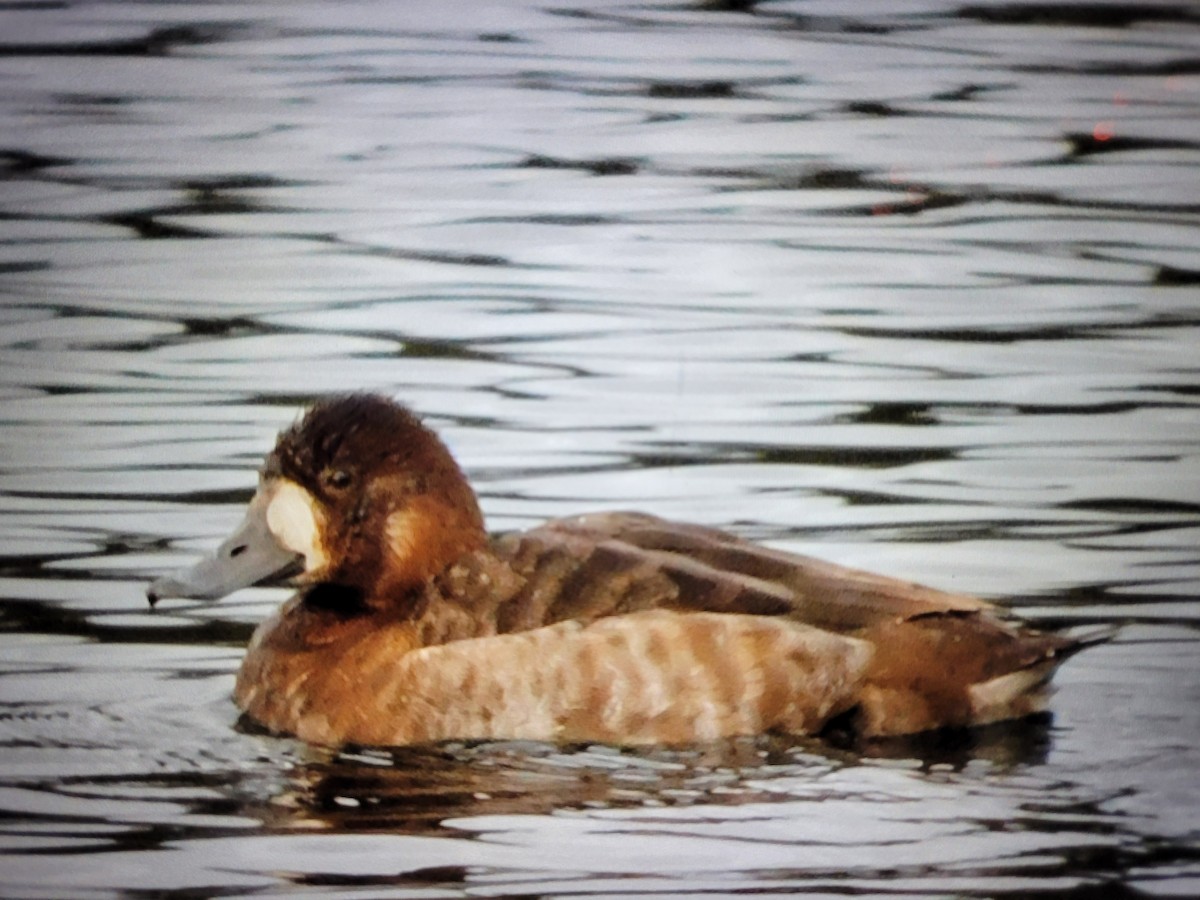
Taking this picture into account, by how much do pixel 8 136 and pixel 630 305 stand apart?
6.41ft

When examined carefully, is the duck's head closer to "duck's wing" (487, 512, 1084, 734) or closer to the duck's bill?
the duck's bill

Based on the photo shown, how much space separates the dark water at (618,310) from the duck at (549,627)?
0.09 m

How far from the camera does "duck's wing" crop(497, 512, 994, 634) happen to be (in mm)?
4484

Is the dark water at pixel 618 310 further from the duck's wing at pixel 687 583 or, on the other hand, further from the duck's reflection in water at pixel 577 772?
the duck's wing at pixel 687 583

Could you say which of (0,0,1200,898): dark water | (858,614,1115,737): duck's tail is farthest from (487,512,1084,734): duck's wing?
(0,0,1200,898): dark water

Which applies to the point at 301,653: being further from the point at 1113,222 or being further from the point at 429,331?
the point at 1113,222

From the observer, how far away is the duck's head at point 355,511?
15.5 feet

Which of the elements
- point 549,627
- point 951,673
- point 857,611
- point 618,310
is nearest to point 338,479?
point 549,627

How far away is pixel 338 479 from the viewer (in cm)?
473

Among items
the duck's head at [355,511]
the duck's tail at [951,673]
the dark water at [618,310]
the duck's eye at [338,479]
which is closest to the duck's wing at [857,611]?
the duck's tail at [951,673]

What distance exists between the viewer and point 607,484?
6016 mm

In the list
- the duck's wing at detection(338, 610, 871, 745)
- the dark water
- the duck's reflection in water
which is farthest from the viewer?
the dark water

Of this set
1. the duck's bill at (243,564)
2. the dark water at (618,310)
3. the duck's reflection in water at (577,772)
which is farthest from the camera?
the dark water at (618,310)

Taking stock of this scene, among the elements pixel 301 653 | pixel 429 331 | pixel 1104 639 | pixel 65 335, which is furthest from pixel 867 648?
pixel 65 335
